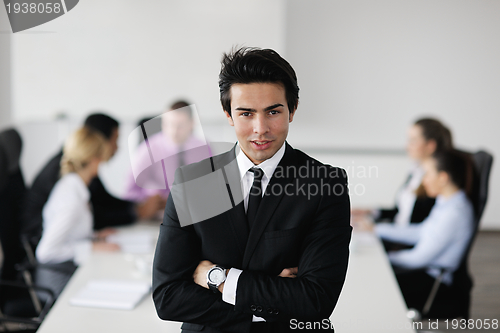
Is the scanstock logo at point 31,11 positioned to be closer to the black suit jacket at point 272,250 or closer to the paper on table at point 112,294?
the black suit jacket at point 272,250

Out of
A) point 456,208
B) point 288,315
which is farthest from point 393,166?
point 288,315

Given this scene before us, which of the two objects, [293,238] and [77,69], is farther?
[77,69]

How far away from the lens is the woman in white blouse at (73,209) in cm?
229

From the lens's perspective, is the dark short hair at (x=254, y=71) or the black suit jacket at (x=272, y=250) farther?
the black suit jacket at (x=272, y=250)

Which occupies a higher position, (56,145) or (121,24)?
(121,24)

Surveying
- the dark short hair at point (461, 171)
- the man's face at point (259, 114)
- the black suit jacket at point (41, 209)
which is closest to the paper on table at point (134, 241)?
the black suit jacket at point (41, 209)

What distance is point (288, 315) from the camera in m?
1.08

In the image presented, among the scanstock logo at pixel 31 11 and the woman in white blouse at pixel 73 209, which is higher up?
the scanstock logo at pixel 31 11

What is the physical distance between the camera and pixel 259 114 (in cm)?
94

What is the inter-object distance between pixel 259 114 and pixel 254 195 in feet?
0.75

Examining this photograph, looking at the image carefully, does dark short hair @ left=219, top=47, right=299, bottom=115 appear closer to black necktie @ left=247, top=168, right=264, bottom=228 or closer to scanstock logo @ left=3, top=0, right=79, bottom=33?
black necktie @ left=247, top=168, right=264, bottom=228

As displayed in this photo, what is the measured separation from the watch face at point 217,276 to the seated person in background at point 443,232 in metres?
1.66

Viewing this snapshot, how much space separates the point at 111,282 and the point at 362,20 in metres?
3.89

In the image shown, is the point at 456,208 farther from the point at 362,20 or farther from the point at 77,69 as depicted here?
the point at 77,69
